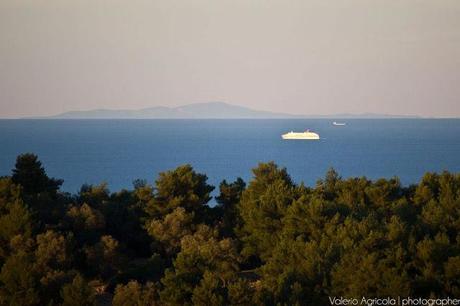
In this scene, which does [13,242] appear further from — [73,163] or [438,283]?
[73,163]

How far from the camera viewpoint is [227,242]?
1678 centimetres

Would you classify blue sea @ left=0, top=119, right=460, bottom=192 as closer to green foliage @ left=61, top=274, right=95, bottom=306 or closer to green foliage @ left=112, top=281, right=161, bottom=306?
green foliage @ left=112, top=281, right=161, bottom=306

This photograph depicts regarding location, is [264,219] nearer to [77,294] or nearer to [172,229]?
[172,229]

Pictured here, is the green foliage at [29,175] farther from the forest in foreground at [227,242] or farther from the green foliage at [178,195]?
the green foliage at [178,195]

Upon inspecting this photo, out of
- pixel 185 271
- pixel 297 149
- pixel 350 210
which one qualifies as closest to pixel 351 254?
pixel 185 271

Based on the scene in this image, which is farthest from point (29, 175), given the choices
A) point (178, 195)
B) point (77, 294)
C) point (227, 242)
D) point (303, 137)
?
point (303, 137)

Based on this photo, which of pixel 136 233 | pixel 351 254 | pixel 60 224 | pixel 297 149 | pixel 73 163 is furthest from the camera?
pixel 297 149

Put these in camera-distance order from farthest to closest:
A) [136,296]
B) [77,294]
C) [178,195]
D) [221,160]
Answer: [221,160] → [178,195] → [136,296] → [77,294]

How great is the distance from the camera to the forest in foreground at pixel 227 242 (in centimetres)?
1272

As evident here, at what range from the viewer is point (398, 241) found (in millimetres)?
14445

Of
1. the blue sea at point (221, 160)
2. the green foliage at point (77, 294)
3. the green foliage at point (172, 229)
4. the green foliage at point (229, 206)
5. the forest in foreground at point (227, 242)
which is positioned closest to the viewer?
the green foliage at point (77, 294)

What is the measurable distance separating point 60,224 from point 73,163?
191ft

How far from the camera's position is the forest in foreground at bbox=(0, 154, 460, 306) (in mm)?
12719

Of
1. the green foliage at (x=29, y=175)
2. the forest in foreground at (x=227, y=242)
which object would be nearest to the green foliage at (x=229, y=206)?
the forest in foreground at (x=227, y=242)
